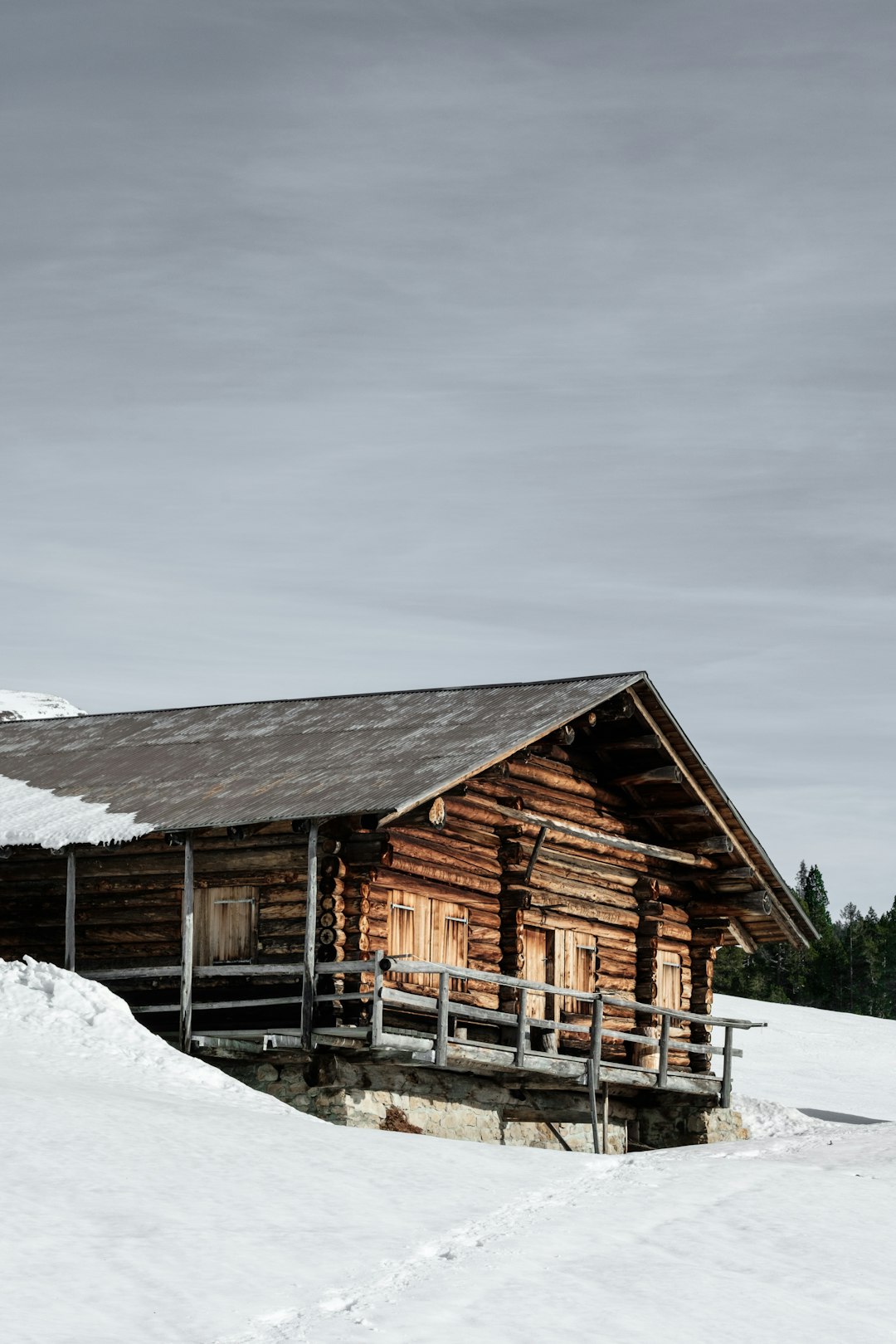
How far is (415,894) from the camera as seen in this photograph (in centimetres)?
2519

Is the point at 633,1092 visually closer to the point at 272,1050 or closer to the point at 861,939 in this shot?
the point at 272,1050

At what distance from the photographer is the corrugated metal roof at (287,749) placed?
2325 centimetres

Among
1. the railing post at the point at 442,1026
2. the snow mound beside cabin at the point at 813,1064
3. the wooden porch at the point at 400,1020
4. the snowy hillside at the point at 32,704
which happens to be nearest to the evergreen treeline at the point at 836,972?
the snow mound beside cabin at the point at 813,1064

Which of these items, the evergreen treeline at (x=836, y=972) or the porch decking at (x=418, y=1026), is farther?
the evergreen treeline at (x=836, y=972)

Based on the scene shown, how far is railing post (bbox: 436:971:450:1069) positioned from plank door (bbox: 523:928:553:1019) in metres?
4.64

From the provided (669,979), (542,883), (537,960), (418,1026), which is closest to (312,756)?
(418,1026)

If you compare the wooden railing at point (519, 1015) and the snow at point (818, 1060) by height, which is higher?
the wooden railing at point (519, 1015)

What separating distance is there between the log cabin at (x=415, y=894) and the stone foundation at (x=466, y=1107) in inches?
1.6

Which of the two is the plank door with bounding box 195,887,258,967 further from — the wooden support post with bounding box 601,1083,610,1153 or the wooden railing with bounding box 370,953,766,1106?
the wooden support post with bounding box 601,1083,610,1153

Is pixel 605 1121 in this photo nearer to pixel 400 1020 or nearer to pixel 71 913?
pixel 400 1020

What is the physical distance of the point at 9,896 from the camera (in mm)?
26141

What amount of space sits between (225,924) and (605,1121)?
642cm

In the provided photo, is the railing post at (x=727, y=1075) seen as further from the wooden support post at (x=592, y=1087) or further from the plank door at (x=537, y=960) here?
the wooden support post at (x=592, y=1087)

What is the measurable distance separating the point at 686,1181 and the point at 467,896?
8.63 meters
